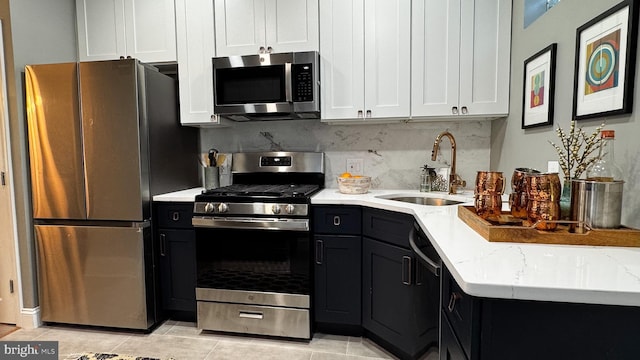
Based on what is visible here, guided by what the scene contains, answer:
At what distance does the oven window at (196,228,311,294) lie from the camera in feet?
6.68

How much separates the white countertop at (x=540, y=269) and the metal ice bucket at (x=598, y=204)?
85 mm

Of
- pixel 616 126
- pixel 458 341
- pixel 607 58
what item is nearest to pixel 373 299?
pixel 458 341

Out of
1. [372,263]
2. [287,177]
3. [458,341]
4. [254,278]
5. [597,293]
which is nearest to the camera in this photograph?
[597,293]

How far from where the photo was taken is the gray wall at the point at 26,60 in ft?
7.02

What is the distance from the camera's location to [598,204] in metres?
1.03

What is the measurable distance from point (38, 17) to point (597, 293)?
3.29m

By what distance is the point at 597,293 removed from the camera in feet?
2.25

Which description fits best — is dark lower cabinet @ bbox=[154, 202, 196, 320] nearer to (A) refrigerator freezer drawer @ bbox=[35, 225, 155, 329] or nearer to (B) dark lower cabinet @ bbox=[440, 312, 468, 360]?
(A) refrigerator freezer drawer @ bbox=[35, 225, 155, 329]

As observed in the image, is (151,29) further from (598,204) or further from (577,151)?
(598,204)

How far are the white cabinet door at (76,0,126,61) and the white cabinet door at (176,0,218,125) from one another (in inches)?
19.3

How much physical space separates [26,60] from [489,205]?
2.93 metres

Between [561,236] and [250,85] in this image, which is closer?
[561,236]

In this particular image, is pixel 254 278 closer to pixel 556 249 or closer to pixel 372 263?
pixel 372 263

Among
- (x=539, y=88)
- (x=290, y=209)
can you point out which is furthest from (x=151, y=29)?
(x=539, y=88)
